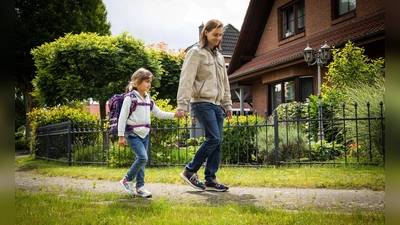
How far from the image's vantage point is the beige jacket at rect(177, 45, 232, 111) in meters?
2.41

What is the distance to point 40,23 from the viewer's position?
7.04 feet

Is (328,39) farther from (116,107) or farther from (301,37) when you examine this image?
(116,107)

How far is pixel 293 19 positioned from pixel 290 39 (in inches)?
19.0

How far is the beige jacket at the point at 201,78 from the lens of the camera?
241 centimetres

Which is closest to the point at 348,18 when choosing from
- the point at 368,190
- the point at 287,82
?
the point at 287,82

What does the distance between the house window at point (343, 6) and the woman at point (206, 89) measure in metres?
4.55

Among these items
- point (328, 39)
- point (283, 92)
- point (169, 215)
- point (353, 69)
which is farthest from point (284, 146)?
point (283, 92)

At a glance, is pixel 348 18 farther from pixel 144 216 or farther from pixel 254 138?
pixel 144 216

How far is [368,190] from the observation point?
2.54 metres

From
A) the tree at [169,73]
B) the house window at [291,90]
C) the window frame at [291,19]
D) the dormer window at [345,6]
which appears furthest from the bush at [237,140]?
the tree at [169,73]

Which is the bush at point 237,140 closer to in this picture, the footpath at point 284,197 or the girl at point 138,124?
the footpath at point 284,197

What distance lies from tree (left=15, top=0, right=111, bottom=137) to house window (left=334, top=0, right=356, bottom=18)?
16.1 feet

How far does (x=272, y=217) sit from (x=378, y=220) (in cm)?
45

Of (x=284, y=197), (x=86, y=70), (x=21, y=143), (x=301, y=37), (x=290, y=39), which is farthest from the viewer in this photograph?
(x=290, y=39)
